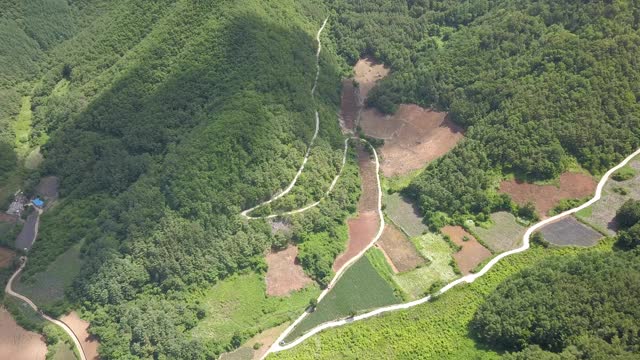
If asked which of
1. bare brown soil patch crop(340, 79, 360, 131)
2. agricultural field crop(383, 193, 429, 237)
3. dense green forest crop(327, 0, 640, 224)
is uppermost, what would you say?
dense green forest crop(327, 0, 640, 224)

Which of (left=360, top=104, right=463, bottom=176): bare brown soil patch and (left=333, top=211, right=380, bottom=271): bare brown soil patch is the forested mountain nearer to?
(left=333, top=211, right=380, bottom=271): bare brown soil patch

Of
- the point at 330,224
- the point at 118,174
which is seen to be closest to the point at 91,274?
the point at 118,174

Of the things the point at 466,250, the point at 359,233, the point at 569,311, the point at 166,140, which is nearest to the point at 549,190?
the point at 466,250

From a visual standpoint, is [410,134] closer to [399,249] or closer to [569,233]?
[399,249]

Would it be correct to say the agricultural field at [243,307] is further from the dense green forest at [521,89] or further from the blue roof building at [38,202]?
the blue roof building at [38,202]

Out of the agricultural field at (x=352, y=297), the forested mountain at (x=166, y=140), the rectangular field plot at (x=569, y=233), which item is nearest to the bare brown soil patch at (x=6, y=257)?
the forested mountain at (x=166, y=140)

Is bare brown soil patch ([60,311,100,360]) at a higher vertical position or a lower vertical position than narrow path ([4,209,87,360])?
higher

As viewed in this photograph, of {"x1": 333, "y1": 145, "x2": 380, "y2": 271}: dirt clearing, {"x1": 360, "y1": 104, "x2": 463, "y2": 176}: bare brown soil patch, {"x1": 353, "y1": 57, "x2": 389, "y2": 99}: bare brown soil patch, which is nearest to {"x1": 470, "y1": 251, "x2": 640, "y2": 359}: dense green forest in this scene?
{"x1": 333, "y1": 145, "x2": 380, "y2": 271}: dirt clearing
